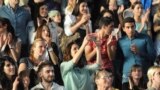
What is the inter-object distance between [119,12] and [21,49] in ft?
6.69

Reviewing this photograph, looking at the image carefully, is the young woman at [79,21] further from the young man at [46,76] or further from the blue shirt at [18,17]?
the young man at [46,76]

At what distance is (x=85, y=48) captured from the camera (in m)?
11.4

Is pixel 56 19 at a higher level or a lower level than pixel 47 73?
higher

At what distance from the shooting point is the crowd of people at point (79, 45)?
11.0 meters

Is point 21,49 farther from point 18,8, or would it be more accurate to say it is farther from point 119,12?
point 119,12

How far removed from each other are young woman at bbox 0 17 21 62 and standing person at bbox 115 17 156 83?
4.92 ft

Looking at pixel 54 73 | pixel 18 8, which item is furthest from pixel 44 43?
pixel 18 8

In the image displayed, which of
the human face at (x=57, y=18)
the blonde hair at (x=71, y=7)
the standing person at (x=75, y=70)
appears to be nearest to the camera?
the standing person at (x=75, y=70)

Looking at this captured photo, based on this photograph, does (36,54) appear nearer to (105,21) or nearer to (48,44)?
(48,44)

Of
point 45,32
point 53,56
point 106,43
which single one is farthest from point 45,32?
point 106,43

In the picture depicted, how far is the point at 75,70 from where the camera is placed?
36.7 ft

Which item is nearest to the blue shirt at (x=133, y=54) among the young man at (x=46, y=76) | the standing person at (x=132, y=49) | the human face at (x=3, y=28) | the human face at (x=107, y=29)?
the standing person at (x=132, y=49)

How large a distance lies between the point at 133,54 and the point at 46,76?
1.58m

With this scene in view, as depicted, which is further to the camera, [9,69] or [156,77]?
[9,69]
